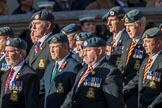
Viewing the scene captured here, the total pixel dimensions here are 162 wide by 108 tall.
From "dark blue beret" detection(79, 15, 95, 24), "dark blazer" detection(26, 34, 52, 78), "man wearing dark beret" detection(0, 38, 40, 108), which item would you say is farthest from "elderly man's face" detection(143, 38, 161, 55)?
"dark blue beret" detection(79, 15, 95, 24)

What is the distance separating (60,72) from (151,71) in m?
1.24

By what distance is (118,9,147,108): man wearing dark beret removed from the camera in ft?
53.7

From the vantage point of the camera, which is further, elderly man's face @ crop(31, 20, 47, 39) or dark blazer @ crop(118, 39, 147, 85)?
elderly man's face @ crop(31, 20, 47, 39)

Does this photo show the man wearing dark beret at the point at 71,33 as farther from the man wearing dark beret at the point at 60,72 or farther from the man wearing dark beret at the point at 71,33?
the man wearing dark beret at the point at 60,72

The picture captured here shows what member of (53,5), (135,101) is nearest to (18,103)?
(135,101)

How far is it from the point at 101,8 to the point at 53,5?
40.7 inches

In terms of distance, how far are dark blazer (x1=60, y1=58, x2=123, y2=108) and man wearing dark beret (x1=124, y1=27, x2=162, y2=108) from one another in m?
0.85

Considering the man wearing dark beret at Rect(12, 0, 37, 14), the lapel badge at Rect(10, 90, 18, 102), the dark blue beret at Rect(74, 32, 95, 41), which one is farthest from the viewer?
the man wearing dark beret at Rect(12, 0, 37, 14)

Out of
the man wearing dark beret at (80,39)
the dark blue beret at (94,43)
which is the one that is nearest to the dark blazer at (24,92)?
the dark blue beret at (94,43)

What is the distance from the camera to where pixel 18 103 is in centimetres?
1521

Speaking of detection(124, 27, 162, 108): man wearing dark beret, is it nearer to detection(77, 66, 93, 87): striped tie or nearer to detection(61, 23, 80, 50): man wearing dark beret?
detection(77, 66, 93, 87): striped tie

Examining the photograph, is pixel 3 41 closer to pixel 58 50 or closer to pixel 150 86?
pixel 58 50

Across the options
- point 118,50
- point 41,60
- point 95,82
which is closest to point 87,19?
point 118,50

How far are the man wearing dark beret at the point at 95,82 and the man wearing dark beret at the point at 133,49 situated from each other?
1.37 m
